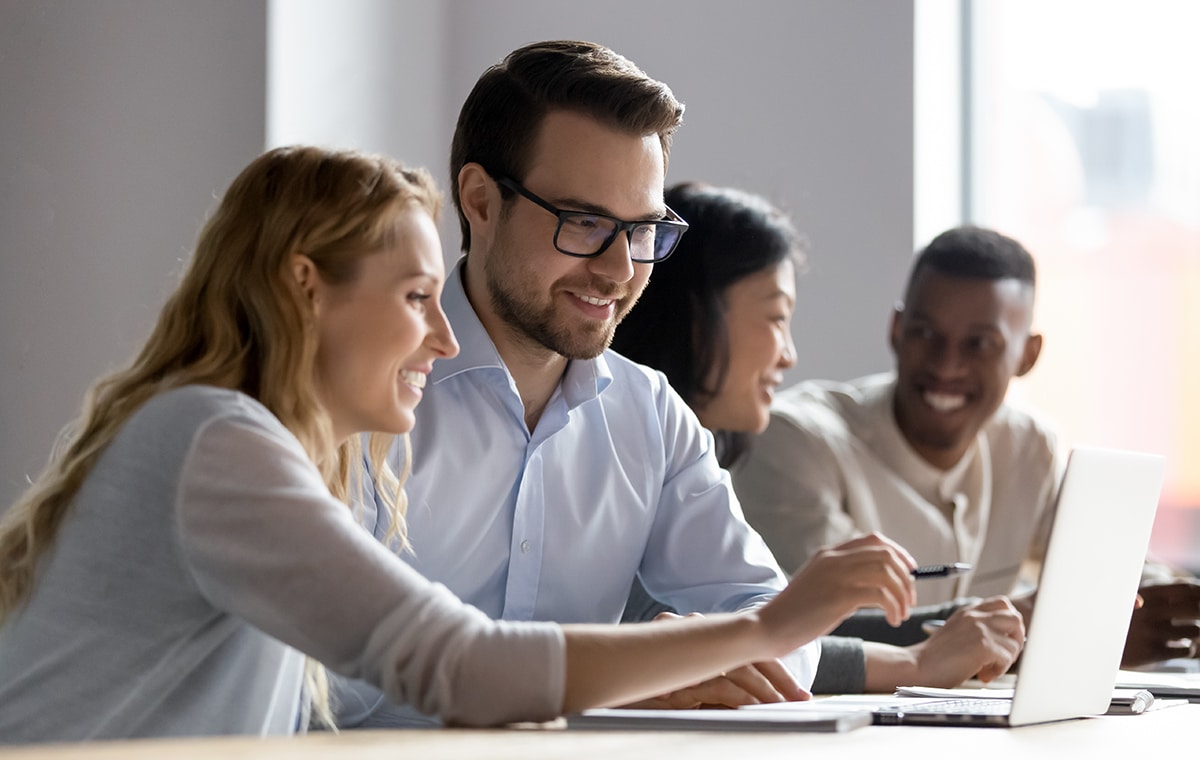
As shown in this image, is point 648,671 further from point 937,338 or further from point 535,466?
point 937,338

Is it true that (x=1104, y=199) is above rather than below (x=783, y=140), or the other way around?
below

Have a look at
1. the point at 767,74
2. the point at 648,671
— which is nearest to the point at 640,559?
the point at 648,671

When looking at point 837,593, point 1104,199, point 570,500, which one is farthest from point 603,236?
point 1104,199

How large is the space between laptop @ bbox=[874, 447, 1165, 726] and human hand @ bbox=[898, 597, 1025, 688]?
1.15ft

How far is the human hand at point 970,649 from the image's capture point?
1.80 m

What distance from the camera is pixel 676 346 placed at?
258cm

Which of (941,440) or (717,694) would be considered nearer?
(717,694)

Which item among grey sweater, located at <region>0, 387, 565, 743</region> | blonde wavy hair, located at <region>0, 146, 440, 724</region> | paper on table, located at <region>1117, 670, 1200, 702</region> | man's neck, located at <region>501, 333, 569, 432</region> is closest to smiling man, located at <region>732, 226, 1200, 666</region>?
paper on table, located at <region>1117, 670, 1200, 702</region>

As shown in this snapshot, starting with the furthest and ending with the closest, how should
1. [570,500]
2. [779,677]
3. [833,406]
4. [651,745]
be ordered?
1. [833,406]
2. [570,500]
3. [779,677]
4. [651,745]

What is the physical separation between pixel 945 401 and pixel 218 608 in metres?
2.01

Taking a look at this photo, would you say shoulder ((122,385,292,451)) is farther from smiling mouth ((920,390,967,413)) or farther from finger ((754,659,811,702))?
smiling mouth ((920,390,967,413))

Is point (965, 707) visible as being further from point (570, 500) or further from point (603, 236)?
point (603, 236)

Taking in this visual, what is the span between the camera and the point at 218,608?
118 centimetres

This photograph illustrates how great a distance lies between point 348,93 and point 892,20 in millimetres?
1409
